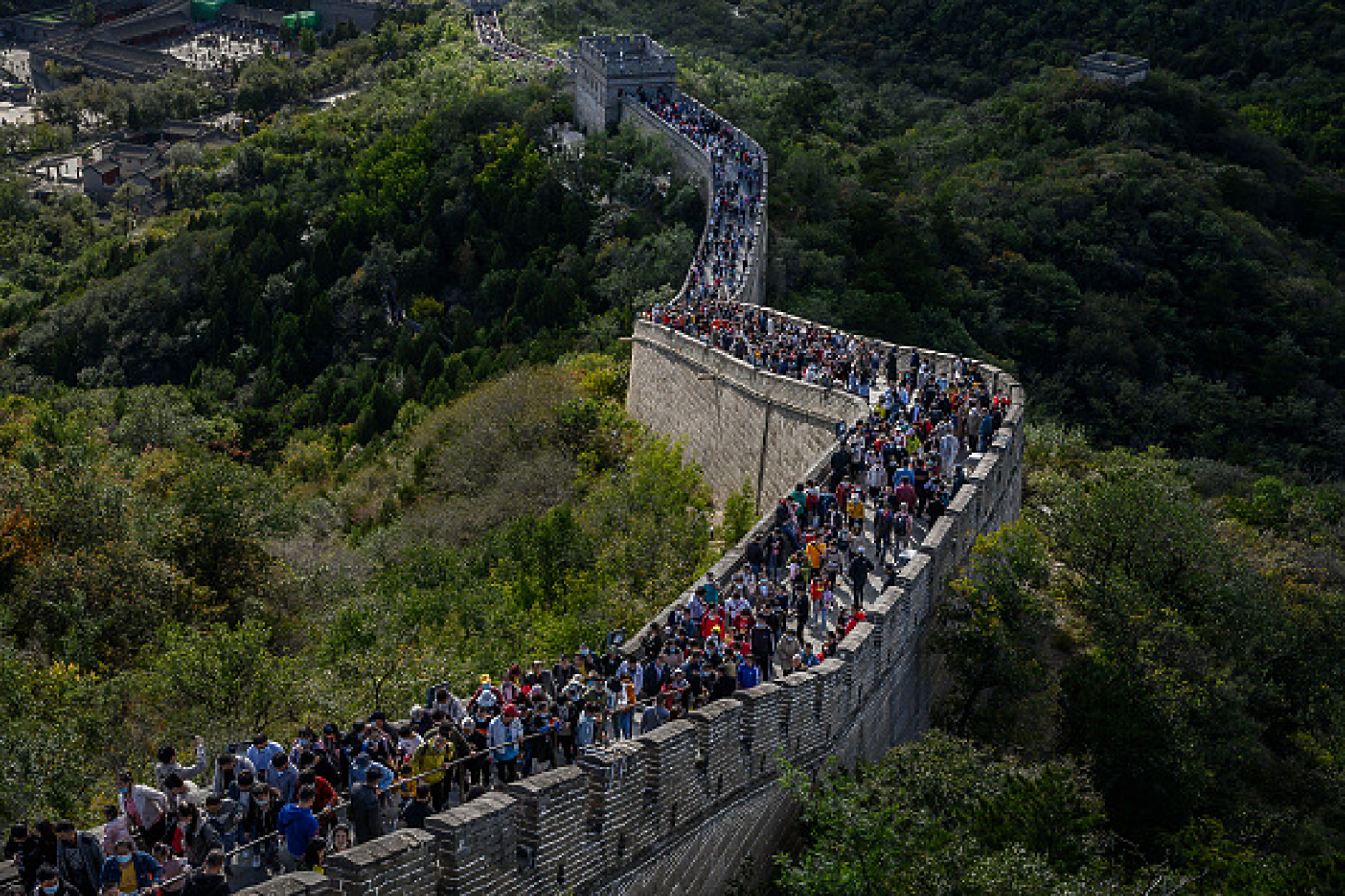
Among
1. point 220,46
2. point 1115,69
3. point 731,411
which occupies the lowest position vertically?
point 220,46

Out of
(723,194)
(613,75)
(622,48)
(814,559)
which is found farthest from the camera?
(622,48)

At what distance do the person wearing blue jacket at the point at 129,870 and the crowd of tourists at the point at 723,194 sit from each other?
34291 millimetres

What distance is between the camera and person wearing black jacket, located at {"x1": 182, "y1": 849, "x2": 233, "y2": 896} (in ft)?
40.3

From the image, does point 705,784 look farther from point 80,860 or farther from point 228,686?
point 228,686

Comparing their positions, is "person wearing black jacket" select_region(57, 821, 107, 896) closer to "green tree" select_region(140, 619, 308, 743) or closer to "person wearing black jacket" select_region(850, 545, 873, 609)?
"green tree" select_region(140, 619, 308, 743)

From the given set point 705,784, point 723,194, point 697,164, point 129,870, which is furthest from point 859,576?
point 697,164

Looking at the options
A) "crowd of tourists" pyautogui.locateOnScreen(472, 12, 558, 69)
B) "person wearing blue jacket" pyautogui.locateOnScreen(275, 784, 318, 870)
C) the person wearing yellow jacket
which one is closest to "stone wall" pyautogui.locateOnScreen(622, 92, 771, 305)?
"crowd of tourists" pyautogui.locateOnScreen(472, 12, 558, 69)

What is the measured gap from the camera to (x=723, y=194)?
5491 cm

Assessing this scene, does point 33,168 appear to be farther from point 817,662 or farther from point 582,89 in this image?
point 817,662

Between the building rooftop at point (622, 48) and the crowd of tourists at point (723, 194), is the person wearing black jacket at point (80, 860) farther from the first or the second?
the building rooftop at point (622, 48)

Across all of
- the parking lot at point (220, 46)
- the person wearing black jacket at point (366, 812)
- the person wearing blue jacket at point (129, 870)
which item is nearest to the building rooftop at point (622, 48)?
the person wearing black jacket at point (366, 812)

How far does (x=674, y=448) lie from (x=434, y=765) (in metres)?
23.3

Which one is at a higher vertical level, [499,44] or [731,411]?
[499,44]

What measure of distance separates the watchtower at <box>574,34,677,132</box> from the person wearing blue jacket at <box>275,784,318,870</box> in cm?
5838
